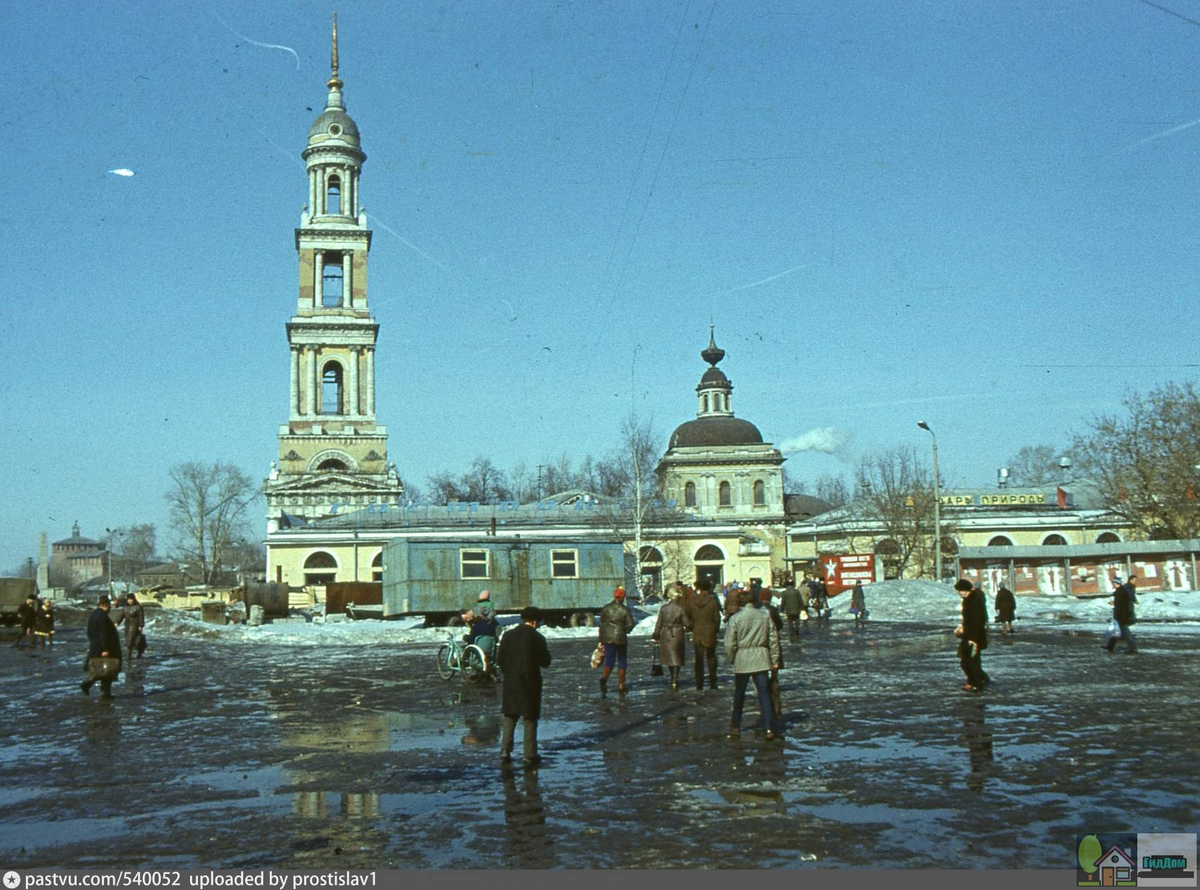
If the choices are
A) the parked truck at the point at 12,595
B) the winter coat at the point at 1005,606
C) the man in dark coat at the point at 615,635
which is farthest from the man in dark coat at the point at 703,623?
the parked truck at the point at 12,595

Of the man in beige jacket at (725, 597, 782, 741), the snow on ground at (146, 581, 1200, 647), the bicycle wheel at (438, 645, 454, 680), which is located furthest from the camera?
the snow on ground at (146, 581, 1200, 647)

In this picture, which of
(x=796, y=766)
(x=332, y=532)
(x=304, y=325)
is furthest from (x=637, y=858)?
(x=304, y=325)

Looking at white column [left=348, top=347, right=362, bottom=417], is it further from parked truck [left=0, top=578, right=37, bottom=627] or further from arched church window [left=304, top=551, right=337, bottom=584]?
parked truck [left=0, top=578, right=37, bottom=627]

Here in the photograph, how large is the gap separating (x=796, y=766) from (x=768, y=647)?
237 centimetres

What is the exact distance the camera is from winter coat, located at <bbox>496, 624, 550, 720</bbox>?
36.9ft

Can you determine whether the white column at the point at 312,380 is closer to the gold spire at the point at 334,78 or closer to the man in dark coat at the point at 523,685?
the gold spire at the point at 334,78

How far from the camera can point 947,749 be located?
11367 mm

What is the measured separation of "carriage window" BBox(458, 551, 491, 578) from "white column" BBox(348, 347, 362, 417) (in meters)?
41.5

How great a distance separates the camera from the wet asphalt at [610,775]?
24.9 feet

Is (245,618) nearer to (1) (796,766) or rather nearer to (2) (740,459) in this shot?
(1) (796,766)

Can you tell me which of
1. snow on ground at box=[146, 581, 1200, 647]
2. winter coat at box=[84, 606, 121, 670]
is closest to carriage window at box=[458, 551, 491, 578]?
snow on ground at box=[146, 581, 1200, 647]

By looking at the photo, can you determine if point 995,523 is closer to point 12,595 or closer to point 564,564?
point 564,564

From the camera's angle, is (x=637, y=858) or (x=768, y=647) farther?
(x=768, y=647)

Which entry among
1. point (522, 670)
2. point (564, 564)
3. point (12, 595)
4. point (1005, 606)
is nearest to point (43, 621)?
point (564, 564)
